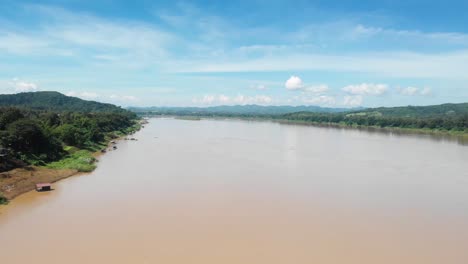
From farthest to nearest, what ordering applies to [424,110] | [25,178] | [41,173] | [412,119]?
[424,110] < [412,119] < [41,173] < [25,178]

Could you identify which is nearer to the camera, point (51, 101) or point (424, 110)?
point (51, 101)

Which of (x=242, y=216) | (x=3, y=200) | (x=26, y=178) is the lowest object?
(x=242, y=216)

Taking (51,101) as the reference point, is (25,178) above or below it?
below

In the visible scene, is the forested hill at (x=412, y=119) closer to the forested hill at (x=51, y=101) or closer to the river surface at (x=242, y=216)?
the river surface at (x=242, y=216)

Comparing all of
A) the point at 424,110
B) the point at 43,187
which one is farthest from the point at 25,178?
the point at 424,110

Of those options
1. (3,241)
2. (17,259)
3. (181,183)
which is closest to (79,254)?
(17,259)

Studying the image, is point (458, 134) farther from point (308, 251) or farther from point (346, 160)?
point (308, 251)

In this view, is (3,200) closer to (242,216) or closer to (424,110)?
(242,216)

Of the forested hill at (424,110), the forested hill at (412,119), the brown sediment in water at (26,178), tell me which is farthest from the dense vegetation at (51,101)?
the brown sediment in water at (26,178)
